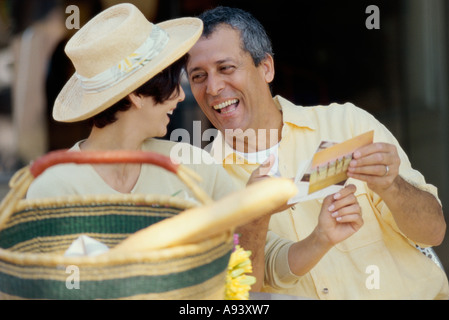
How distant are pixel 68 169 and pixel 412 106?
4142mm

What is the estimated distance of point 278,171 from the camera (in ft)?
7.74

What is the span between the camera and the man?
2.01 m

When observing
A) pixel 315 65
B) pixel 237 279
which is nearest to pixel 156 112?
pixel 237 279

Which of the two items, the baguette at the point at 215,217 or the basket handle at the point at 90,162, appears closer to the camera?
the baguette at the point at 215,217

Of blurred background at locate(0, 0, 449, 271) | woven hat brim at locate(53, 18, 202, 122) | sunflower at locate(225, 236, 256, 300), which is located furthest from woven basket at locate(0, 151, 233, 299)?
blurred background at locate(0, 0, 449, 271)

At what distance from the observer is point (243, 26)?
2.56 meters

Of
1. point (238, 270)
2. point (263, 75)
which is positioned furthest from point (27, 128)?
point (238, 270)

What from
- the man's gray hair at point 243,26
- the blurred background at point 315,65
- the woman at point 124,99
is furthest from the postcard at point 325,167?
the blurred background at point 315,65

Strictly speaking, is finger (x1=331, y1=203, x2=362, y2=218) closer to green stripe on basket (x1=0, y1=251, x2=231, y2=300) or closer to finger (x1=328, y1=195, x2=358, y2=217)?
finger (x1=328, y1=195, x2=358, y2=217)

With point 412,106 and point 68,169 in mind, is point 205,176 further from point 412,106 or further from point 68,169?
point 412,106

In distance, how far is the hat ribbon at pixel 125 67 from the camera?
176 cm

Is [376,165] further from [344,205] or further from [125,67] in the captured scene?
[125,67]

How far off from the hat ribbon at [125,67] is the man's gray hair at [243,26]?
28.9 inches

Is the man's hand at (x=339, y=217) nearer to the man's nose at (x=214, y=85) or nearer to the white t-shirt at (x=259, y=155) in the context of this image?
the white t-shirt at (x=259, y=155)
